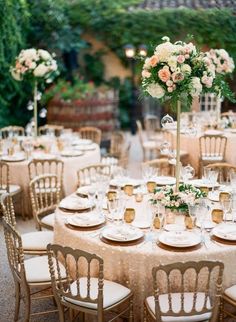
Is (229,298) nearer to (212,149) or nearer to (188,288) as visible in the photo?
(188,288)

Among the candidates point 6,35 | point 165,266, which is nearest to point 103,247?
point 165,266

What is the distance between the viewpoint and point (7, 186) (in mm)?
6430

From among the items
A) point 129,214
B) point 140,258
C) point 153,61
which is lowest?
point 140,258

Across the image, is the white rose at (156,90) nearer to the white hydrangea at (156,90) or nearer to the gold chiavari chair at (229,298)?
the white hydrangea at (156,90)

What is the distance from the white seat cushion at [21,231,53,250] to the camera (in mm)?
4629

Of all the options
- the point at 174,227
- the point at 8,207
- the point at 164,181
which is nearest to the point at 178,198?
the point at 174,227

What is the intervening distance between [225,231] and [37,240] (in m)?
1.76

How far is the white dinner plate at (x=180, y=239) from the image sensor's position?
12.4 feet

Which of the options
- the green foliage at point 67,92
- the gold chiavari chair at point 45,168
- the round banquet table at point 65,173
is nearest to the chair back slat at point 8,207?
the gold chiavari chair at point 45,168

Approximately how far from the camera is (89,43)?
13.4 m

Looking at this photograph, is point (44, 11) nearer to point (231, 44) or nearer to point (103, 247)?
point (231, 44)

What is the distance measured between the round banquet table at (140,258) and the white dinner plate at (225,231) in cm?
8

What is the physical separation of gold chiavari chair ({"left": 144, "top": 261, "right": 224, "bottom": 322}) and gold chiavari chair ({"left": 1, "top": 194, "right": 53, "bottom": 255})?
1.27 metres

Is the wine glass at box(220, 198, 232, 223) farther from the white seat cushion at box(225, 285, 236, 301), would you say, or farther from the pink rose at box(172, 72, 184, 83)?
the pink rose at box(172, 72, 184, 83)
